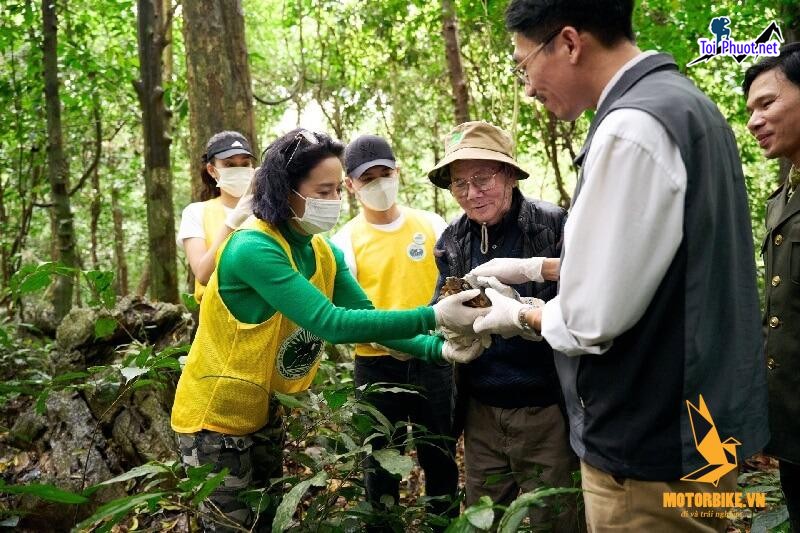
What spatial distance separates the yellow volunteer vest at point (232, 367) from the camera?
7.83 ft

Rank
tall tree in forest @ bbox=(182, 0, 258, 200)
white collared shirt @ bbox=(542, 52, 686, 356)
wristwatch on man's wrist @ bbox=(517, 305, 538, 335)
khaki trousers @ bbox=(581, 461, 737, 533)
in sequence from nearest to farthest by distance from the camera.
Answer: white collared shirt @ bbox=(542, 52, 686, 356) < khaki trousers @ bbox=(581, 461, 737, 533) < wristwatch on man's wrist @ bbox=(517, 305, 538, 335) < tall tree in forest @ bbox=(182, 0, 258, 200)

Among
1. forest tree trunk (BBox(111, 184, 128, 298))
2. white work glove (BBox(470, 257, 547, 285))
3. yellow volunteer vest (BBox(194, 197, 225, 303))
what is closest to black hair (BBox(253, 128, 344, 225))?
white work glove (BBox(470, 257, 547, 285))

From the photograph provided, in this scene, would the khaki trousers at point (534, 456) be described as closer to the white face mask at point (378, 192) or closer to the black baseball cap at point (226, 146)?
the white face mask at point (378, 192)

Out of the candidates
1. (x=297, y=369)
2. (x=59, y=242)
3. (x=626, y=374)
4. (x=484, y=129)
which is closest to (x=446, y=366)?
(x=297, y=369)

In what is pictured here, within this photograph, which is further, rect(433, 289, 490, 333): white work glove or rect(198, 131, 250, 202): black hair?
rect(198, 131, 250, 202): black hair

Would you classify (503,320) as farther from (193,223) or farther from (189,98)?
(189,98)

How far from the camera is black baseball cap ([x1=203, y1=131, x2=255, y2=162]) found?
12.8 ft

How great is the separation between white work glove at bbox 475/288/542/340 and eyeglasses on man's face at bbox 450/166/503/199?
659mm

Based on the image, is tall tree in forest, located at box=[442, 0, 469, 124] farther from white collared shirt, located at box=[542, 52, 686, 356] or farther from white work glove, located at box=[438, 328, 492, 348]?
white collared shirt, located at box=[542, 52, 686, 356]

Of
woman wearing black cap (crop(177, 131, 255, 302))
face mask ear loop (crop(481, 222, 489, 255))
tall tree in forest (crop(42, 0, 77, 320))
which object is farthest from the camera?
tall tree in forest (crop(42, 0, 77, 320))

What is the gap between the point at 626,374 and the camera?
59.1 inches

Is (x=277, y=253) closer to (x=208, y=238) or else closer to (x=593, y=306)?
(x=593, y=306)

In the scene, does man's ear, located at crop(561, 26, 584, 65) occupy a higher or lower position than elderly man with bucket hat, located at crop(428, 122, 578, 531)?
higher

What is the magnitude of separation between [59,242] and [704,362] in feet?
19.7
